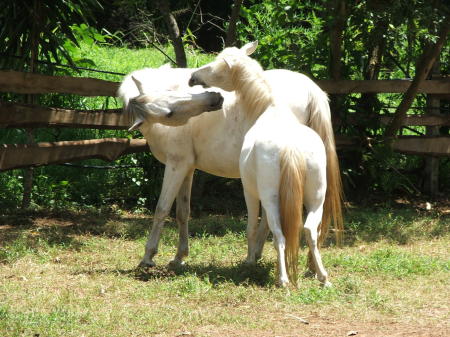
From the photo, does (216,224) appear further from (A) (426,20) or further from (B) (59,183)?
(A) (426,20)

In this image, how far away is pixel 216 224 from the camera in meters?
8.09

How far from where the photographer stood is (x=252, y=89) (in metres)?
5.96

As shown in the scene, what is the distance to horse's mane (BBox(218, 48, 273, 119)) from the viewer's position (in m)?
5.93

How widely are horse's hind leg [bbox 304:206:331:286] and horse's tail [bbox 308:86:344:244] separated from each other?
571 mm

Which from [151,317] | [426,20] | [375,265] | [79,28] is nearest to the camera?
[151,317]

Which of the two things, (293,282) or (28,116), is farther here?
(28,116)

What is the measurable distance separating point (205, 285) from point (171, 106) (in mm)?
1591

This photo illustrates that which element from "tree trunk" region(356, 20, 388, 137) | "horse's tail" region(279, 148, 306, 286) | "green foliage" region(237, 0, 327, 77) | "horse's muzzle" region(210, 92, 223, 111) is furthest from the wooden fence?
"horse's tail" region(279, 148, 306, 286)

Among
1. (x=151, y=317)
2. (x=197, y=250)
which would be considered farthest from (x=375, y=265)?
(x=151, y=317)

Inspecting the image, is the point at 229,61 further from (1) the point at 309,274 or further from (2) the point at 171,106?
(1) the point at 309,274

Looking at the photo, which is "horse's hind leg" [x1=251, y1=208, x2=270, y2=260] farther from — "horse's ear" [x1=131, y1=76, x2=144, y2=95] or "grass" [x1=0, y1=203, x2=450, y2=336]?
"horse's ear" [x1=131, y1=76, x2=144, y2=95]

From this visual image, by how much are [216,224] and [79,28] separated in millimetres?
3549

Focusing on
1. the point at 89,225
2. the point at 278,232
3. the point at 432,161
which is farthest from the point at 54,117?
the point at 432,161

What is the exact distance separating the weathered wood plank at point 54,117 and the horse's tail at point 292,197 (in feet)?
8.08
